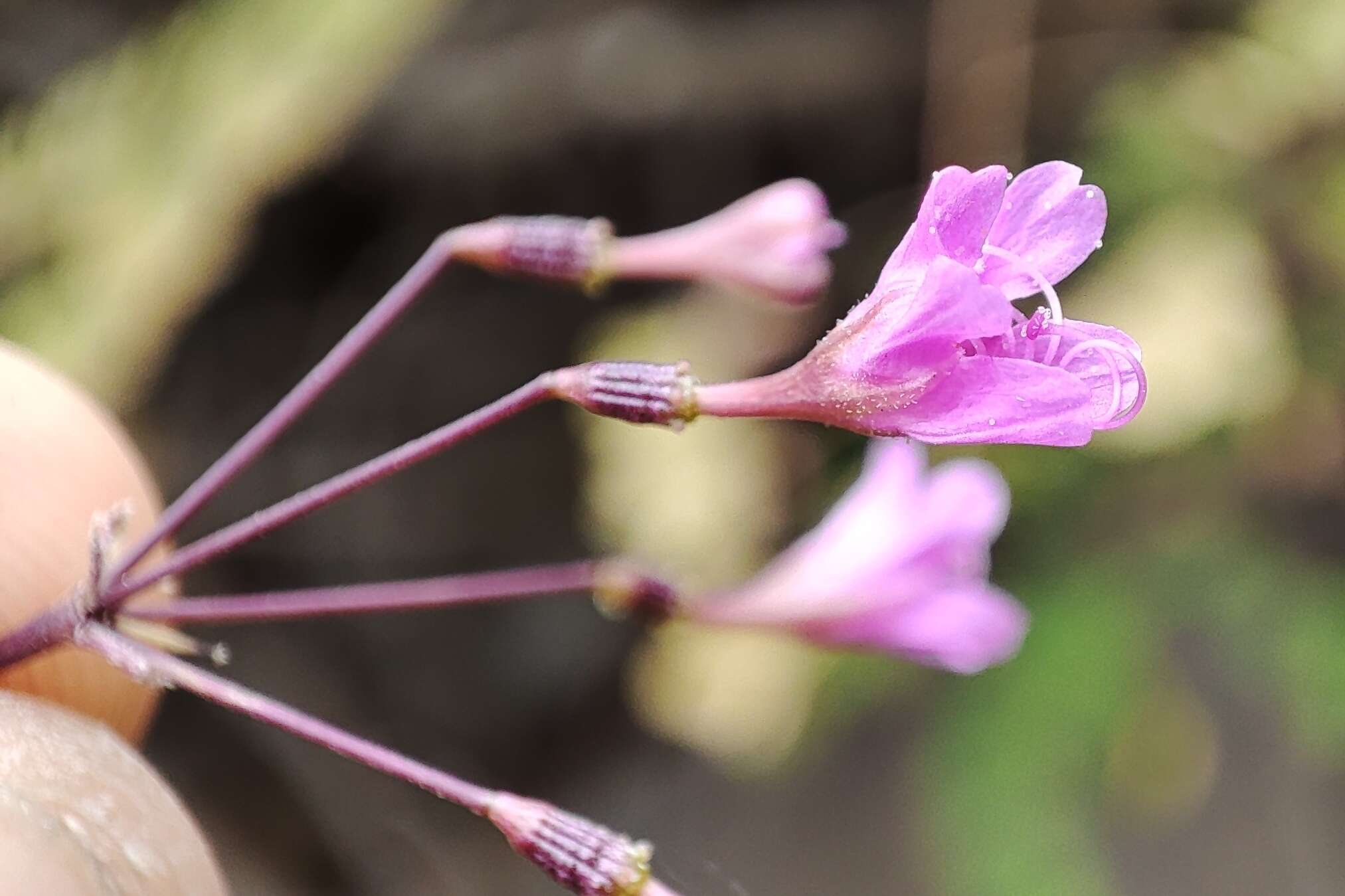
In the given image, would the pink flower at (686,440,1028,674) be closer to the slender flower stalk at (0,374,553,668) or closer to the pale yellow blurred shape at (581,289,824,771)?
the slender flower stalk at (0,374,553,668)

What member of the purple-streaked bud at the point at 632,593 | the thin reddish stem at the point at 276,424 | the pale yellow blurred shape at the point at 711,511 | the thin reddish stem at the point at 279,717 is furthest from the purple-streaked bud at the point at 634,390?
the pale yellow blurred shape at the point at 711,511

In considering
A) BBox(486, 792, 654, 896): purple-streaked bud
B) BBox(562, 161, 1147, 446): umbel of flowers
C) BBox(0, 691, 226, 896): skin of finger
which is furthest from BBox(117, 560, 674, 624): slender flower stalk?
BBox(562, 161, 1147, 446): umbel of flowers

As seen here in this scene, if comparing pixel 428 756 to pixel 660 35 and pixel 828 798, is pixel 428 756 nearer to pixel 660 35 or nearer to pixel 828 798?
pixel 828 798

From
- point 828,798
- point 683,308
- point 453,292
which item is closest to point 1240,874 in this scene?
point 828,798

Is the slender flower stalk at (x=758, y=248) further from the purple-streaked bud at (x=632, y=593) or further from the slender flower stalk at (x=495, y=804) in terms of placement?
the slender flower stalk at (x=495, y=804)

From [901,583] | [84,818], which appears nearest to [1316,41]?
[901,583]

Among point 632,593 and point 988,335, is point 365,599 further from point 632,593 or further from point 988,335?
point 988,335
